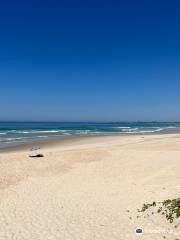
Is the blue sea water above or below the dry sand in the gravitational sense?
above

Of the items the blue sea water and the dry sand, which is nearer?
the dry sand

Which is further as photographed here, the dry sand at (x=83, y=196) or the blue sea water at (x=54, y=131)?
the blue sea water at (x=54, y=131)

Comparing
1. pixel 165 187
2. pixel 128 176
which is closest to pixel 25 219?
pixel 165 187

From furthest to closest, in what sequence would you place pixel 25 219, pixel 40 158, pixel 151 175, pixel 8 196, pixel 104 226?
pixel 40 158, pixel 151 175, pixel 8 196, pixel 25 219, pixel 104 226

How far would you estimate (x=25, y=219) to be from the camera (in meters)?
11.7

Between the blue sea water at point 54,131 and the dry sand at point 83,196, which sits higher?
the blue sea water at point 54,131

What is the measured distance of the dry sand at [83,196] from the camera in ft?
33.8

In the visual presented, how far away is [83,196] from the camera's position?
1455 centimetres

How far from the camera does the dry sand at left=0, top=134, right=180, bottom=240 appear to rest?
1031cm

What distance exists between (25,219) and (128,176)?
817 cm

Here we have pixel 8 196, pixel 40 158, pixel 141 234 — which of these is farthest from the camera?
pixel 40 158

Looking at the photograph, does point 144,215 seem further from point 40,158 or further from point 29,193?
point 40,158

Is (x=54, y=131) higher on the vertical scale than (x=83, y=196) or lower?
higher

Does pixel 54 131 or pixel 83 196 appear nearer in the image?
pixel 83 196
